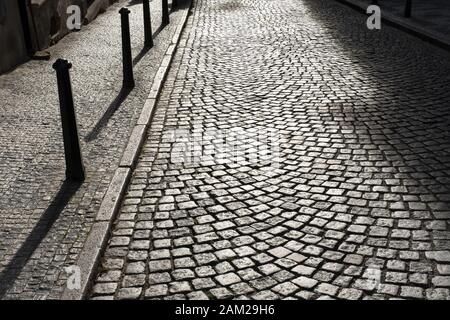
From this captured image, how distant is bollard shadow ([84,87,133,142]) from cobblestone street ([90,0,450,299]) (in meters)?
0.64

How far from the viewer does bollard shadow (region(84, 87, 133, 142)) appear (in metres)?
6.00

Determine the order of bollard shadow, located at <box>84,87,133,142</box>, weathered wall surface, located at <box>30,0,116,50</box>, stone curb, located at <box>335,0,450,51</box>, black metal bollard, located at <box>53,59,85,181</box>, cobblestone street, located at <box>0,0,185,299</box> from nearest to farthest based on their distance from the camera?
1. cobblestone street, located at <box>0,0,185,299</box>
2. black metal bollard, located at <box>53,59,85,181</box>
3. bollard shadow, located at <box>84,87,133,142</box>
4. weathered wall surface, located at <box>30,0,116,50</box>
5. stone curb, located at <box>335,0,450,51</box>

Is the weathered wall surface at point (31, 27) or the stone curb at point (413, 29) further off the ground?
the weathered wall surface at point (31, 27)

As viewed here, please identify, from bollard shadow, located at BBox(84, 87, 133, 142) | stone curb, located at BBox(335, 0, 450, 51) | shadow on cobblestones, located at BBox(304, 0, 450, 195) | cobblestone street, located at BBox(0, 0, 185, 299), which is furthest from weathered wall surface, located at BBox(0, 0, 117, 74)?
stone curb, located at BBox(335, 0, 450, 51)

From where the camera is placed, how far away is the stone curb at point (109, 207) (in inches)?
137

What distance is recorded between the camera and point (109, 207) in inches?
173

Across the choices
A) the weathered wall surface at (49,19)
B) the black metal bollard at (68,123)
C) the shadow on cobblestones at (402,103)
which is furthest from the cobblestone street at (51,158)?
the shadow on cobblestones at (402,103)

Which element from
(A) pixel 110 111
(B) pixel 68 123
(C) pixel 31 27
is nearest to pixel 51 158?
(B) pixel 68 123

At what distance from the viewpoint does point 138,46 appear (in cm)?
1075

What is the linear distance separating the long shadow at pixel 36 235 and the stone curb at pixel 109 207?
39cm

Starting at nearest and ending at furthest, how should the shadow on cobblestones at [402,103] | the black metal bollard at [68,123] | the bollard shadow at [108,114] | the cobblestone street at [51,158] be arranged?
the cobblestone street at [51,158] → the black metal bollard at [68,123] → the shadow on cobblestones at [402,103] → the bollard shadow at [108,114]

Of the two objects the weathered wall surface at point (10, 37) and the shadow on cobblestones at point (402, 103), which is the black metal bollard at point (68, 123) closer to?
the shadow on cobblestones at point (402, 103)

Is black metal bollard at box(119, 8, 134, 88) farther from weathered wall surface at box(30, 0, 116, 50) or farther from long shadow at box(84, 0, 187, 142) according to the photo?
weathered wall surface at box(30, 0, 116, 50)
